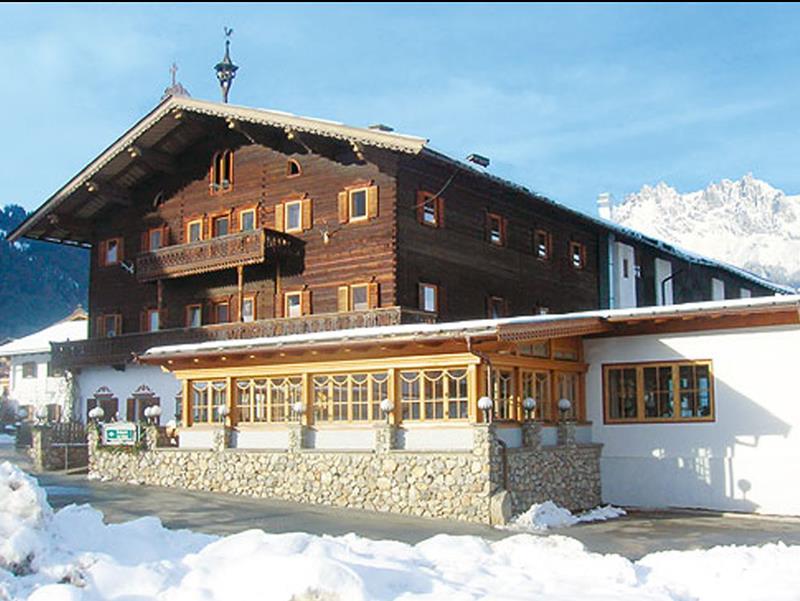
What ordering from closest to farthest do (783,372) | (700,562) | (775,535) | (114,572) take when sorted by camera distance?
(114,572)
(700,562)
(775,535)
(783,372)

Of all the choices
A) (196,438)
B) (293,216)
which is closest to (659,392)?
(196,438)

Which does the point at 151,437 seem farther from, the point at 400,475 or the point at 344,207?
the point at 344,207

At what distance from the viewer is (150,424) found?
24.6 m

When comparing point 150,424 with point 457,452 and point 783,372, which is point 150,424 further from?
point 783,372

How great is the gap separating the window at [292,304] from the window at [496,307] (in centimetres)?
563

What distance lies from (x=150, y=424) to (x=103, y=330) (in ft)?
38.6

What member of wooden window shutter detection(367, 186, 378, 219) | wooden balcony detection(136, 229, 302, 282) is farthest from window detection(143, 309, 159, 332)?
wooden window shutter detection(367, 186, 378, 219)

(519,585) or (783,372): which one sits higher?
(783,372)

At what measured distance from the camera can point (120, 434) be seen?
81.4 ft

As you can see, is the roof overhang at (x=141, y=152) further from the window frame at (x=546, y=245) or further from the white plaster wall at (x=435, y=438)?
the white plaster wall at (x=435, y=438)

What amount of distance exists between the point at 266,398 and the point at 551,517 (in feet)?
23.0

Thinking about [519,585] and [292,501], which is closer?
[519,585]

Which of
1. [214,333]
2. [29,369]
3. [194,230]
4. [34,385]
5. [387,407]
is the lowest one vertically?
[387,407]

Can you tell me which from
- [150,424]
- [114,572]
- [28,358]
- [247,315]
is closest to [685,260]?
[247,315]
